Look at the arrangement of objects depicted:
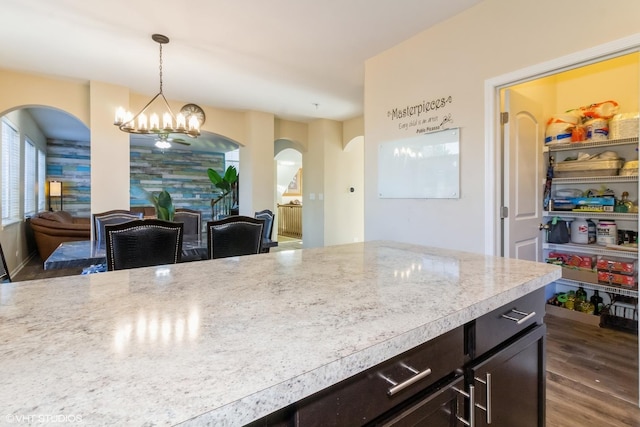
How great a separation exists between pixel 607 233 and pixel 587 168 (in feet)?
2.01

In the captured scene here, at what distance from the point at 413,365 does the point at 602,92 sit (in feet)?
12.2

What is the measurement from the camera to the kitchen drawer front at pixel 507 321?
95cm

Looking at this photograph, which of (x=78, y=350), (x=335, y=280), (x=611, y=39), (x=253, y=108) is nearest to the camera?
(x=78, y=350)

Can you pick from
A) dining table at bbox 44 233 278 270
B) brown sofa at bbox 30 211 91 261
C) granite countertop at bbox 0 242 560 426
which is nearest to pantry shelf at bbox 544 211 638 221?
granite countertop at bbox 0 242 560 426

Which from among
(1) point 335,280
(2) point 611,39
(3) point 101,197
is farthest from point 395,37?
(3) point 101,197

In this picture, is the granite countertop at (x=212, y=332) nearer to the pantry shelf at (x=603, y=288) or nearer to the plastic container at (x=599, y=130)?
the pantry shelf at (x=603, y=288)

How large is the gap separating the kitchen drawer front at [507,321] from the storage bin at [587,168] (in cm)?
248

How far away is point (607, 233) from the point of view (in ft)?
9.92

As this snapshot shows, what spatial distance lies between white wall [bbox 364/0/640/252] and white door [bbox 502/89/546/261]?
214 mm

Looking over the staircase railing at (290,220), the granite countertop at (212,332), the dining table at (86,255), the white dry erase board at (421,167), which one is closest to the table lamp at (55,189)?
the staircase railing at (290,220)

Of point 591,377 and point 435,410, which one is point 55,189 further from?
point 591,377

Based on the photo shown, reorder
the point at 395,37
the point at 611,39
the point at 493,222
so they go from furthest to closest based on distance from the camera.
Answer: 1. the point at 395,37
2. the point at 493,222
3. the point at 611,39

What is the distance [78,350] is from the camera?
0.60 metres

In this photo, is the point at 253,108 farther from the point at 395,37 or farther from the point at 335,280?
the point at 335,280
